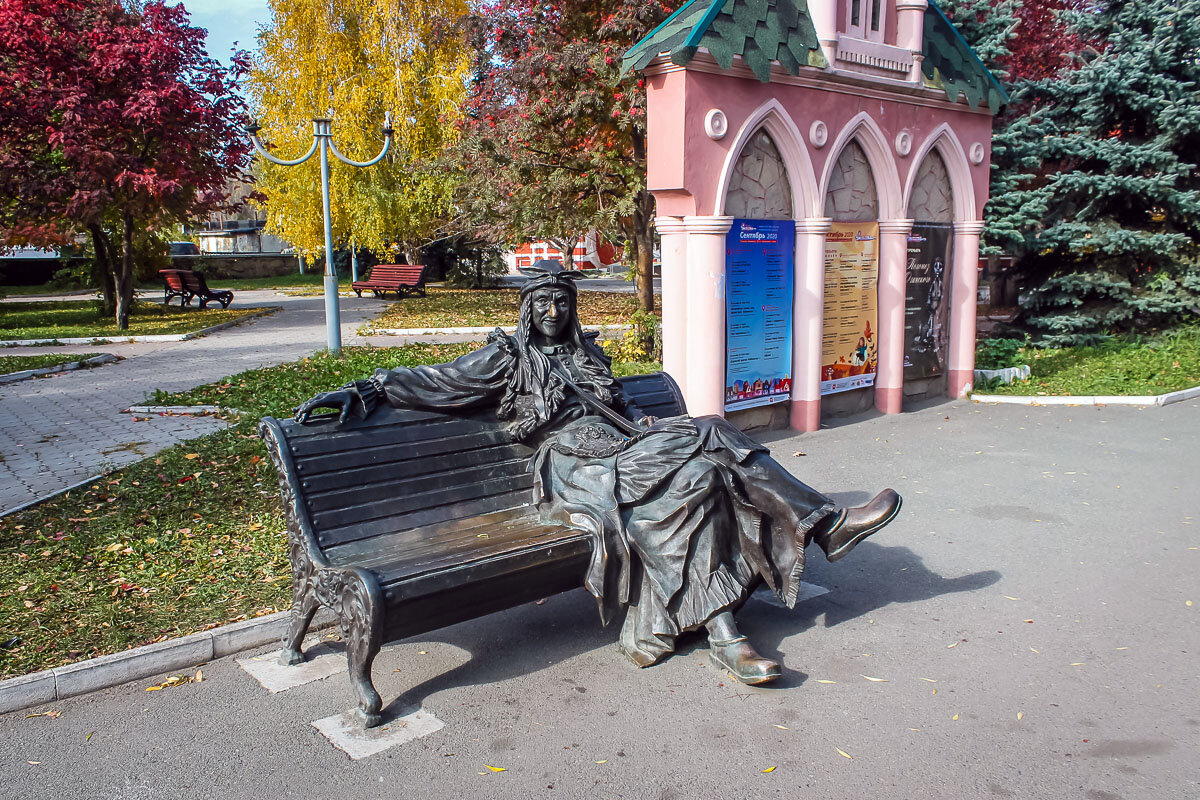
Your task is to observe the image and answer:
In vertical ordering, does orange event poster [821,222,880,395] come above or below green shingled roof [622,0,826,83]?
below

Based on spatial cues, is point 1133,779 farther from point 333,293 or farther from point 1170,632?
point 333,293

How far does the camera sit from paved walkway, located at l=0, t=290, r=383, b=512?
7375 mm

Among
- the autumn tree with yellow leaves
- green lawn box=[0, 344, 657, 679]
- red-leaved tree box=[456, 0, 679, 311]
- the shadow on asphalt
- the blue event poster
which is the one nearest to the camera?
the shadow on asphalt

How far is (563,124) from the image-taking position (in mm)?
15430

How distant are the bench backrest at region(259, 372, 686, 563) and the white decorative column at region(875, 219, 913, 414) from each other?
20.9 ft

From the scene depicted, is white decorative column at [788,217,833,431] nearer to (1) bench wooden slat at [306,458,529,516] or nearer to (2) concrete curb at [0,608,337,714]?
(1) bench wooden slat at [306,458,529,516]

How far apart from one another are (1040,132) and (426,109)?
1757cm

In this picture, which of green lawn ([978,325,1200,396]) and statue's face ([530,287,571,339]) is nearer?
statue's face ([530,287,571,339])

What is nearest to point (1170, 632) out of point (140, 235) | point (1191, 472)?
point (1191, 472)

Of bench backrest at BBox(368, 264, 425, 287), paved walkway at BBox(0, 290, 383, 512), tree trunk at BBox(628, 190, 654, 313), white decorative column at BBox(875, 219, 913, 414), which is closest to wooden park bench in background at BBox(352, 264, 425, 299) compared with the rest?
bench backrest at BBox(368, 264, 425, 287)

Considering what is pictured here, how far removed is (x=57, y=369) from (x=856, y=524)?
41.6 ft

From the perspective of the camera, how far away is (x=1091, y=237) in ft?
44.3

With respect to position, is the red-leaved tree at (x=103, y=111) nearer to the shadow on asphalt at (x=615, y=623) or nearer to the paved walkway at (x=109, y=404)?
the paved walkway at (x=109, y=404)

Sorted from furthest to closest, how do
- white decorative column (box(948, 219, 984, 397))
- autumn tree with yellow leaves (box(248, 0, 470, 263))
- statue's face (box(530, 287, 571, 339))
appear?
1. autumn tree with yellow leaves (box(248, 0, 470, 263))
2. white decorative column (box(948, 219, 984, 397))
3. statue's face (box(530, 287, 571, 339))
